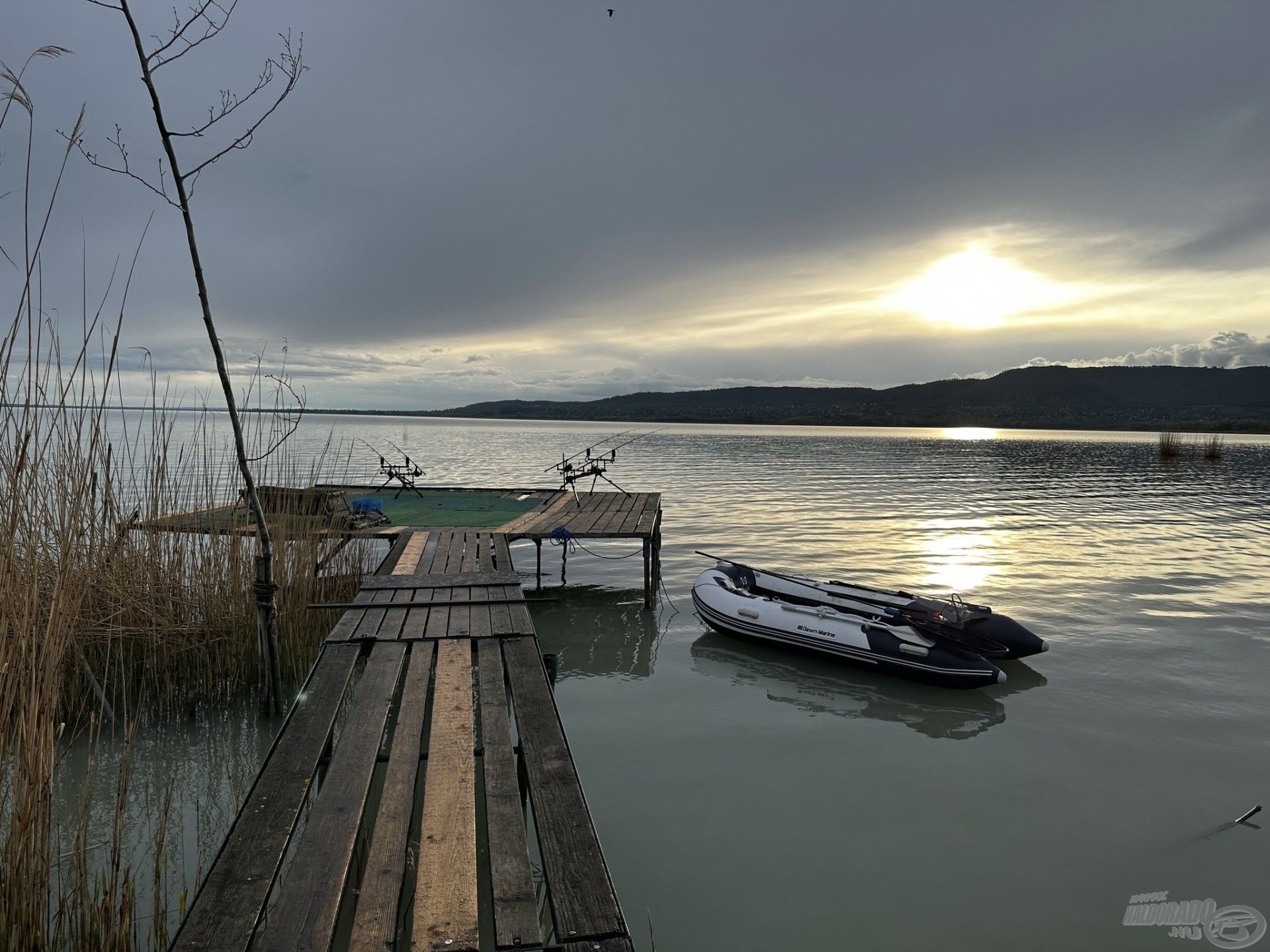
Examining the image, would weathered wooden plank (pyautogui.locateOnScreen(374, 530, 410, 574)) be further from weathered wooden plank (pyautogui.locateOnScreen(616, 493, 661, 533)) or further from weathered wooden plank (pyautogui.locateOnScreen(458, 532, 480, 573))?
weathered wooden plank (pyautogui.locateOnScreen(616, 493, 661, 533))

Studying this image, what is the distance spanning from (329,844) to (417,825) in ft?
6.19

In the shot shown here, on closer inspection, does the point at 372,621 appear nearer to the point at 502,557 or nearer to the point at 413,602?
the point at 413,602

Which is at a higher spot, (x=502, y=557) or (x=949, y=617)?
(x=502, y=557)

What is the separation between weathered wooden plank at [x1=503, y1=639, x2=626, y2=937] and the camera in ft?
8.43

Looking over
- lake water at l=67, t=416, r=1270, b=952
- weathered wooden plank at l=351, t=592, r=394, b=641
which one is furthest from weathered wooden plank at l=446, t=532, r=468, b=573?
lake water at l=67, t=416, r=1270, b=952

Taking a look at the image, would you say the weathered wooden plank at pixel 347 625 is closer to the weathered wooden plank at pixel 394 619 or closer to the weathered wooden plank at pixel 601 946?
the weathered wooden plank at pixel 394 619

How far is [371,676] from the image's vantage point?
4.69 metres

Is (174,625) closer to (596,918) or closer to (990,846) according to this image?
(596,918)

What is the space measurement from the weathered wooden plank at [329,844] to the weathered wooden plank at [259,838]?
7cm

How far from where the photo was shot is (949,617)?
27.2 ft

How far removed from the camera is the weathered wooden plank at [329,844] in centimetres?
248

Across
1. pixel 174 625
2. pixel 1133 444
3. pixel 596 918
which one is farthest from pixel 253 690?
pixel 1133 444

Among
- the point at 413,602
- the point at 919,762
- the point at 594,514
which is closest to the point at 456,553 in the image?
the point at 413,602

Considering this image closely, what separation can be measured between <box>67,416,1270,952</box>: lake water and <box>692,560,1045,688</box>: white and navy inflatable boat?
0.27 m
